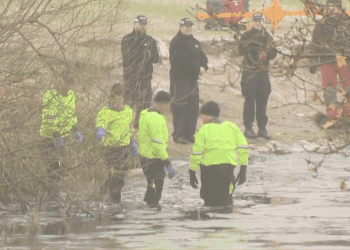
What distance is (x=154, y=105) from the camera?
56.5ft

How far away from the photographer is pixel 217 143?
16.4m

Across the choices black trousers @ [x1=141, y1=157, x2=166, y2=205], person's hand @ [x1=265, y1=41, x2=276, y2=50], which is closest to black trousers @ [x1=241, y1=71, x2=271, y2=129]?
black trousers @ [x1=141, y1=157, x2=166, y2=205]

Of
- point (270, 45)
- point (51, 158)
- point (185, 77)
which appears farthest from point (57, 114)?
point (185, 77)

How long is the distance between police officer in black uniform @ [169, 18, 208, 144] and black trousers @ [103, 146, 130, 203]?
20.0ft

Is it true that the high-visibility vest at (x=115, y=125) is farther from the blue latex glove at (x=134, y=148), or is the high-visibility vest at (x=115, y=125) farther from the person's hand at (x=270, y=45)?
the person's hand at (x=270, y=45)

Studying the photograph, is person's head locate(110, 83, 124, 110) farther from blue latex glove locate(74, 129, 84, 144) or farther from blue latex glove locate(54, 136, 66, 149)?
blue latex glove locate(54, 136, 66, 149)

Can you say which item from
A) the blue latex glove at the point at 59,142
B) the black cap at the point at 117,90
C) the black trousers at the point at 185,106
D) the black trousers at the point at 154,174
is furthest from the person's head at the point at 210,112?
the black trousers at the point at 185,106

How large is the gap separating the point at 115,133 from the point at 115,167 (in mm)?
465

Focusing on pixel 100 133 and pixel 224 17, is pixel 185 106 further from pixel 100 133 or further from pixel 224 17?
pixel 224 17

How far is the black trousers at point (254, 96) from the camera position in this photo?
25.1 metres

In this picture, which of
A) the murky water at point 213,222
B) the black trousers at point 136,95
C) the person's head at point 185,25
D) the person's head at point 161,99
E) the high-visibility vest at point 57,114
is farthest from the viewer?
the person's head at point 185,25

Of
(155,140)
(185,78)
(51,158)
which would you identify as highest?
(185,78)

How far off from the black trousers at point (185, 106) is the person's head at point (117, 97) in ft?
22.1

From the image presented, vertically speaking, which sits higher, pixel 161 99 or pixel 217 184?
pixel 161 99
